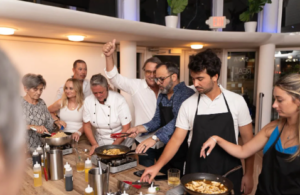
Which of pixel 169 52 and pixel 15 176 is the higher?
pixel 169 52

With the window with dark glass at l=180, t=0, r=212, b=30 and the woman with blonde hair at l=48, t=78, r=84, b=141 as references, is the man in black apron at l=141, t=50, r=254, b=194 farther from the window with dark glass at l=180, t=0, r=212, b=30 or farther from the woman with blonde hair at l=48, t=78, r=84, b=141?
the window with dark glass at l=180, t=0, r=212, b=30

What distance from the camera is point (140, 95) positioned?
3191mm

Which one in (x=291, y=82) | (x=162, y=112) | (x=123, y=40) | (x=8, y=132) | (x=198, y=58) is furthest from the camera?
(x=123, y=40)

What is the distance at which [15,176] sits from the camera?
0.44 metres

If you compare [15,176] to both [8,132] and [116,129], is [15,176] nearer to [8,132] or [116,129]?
[8,132]

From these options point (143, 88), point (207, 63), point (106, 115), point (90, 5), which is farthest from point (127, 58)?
point (207, 63)

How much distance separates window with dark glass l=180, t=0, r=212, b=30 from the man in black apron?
4.08 meters

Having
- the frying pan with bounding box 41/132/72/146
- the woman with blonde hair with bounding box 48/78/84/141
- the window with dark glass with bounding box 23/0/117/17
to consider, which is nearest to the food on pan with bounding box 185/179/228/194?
the frying pan with bounding box 41/132/72/146

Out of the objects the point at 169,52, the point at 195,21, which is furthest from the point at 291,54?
the point at 169,52

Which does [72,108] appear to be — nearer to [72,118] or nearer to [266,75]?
[72,118]

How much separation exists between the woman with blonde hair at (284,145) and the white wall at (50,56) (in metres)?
3.67

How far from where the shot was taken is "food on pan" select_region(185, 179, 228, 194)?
1.62 meters

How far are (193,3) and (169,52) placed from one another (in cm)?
135

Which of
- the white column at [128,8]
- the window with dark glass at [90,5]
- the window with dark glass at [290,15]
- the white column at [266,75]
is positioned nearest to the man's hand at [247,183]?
the white column at [128,8]
